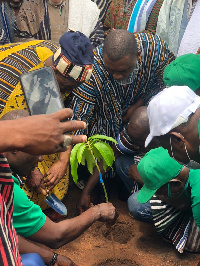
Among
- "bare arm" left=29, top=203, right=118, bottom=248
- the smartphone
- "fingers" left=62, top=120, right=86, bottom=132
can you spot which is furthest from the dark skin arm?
"fingers" left=62, top=120, right=86, bottom=132

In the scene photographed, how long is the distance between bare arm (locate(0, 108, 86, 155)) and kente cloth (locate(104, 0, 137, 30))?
3.77 m

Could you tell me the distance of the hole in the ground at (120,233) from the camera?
3.95m

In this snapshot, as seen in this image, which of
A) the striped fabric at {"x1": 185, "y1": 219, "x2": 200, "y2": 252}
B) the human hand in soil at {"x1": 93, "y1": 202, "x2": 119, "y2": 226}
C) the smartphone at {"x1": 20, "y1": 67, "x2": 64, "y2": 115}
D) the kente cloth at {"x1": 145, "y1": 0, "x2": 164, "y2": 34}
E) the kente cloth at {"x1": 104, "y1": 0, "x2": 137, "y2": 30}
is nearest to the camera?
the smartphone at {"x1": 20, "y1": 67, "x2": 64, "y2": 115}

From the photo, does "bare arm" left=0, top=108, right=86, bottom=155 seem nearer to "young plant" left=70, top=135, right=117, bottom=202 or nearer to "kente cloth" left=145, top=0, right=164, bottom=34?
"young plant" left=70, top=135, right=117, bottom=202

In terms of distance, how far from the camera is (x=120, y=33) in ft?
13.2

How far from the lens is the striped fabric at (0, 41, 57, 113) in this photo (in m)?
3.67

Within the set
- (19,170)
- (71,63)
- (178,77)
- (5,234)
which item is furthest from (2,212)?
(178,77)

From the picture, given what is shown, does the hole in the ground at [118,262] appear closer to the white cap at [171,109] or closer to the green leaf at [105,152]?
the green leaf at [105,152]

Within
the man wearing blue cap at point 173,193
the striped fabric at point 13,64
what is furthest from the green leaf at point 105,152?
the striped fabric at point 13,64

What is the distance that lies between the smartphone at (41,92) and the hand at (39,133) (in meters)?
0.98

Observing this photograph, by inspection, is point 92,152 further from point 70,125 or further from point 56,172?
point 70,125

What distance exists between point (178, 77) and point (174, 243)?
145 centimetres

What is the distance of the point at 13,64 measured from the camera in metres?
3.80

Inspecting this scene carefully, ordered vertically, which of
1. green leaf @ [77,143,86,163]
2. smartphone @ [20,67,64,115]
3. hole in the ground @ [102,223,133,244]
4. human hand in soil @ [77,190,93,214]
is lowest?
hole in the ground @ [102,223,133,244]
